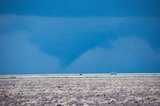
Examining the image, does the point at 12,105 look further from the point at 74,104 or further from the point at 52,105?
the point at 74,104

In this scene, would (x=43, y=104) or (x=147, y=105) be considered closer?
(x=147, y=105)

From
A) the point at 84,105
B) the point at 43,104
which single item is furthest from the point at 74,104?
the point at 43,104

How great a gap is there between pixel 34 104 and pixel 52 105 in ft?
5.25

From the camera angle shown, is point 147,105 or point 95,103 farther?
point 95,103

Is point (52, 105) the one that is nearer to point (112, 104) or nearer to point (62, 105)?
point (62, 105)

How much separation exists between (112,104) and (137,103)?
1950mm

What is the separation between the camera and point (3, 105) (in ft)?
63.4

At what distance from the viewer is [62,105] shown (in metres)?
19.3

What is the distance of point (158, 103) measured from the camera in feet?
63.9

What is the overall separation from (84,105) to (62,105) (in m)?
1.66

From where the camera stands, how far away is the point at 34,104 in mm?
20016

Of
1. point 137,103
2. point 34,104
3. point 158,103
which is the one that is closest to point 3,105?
point 34,104

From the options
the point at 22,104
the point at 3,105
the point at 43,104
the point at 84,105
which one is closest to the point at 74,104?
the point at 84,105

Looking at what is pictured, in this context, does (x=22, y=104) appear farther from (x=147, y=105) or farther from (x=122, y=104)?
(x=147, y=105)
